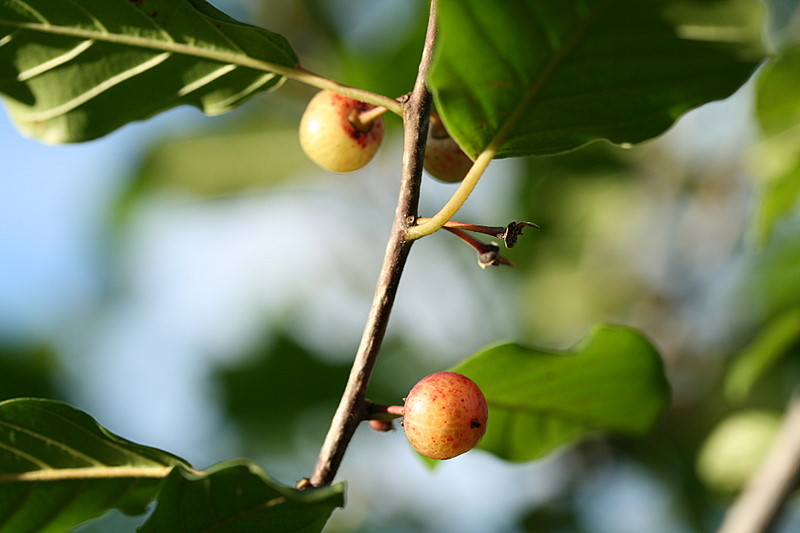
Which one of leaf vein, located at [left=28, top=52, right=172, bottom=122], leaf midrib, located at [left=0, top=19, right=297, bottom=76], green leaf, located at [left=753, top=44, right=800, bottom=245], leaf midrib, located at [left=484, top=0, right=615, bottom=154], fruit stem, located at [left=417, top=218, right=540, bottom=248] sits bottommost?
fruit stem, located at [left=417, top=218, right=540, bottom=248]

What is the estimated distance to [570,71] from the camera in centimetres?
112

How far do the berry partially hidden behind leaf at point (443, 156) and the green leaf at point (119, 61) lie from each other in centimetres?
26

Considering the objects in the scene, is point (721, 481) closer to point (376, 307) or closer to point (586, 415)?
point (586, 415)

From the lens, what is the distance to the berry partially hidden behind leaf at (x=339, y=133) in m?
1.35

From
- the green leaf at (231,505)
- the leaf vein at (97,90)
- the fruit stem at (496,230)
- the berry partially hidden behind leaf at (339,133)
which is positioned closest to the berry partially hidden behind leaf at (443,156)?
the berry partially hidden behind leaf at (339,133)

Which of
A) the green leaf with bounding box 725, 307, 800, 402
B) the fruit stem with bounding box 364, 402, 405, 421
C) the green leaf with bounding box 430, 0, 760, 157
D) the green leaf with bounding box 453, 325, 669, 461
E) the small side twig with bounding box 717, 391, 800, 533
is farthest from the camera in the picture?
the green leaf with bounding box 725, 307, 800, 402

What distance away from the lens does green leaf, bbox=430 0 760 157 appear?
3.42 ft

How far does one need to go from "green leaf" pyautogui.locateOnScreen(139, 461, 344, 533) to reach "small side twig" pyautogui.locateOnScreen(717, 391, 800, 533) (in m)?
1.48

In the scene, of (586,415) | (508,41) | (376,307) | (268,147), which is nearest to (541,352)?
(586,415)

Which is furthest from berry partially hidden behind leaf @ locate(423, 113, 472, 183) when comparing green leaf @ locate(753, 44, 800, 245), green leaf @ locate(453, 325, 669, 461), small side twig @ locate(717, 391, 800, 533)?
small side twig @ locate(717, 391, 800, 533)

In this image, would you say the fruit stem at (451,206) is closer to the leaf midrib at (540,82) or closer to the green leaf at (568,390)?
the leaf midrib at (540,82)

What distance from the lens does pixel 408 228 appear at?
1.12m

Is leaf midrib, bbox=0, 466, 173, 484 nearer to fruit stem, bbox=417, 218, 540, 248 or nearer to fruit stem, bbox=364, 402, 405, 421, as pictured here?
fruit stem, bbox=364, 402, 405, 421

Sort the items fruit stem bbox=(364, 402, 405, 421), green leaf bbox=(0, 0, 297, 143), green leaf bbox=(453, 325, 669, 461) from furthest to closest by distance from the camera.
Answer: green leaf bbox=(453, 325, 669, 461) < green leaf bbox=(0, 0, 297, 143) < fruit stem bbox=(364, 402, 405, 421)
